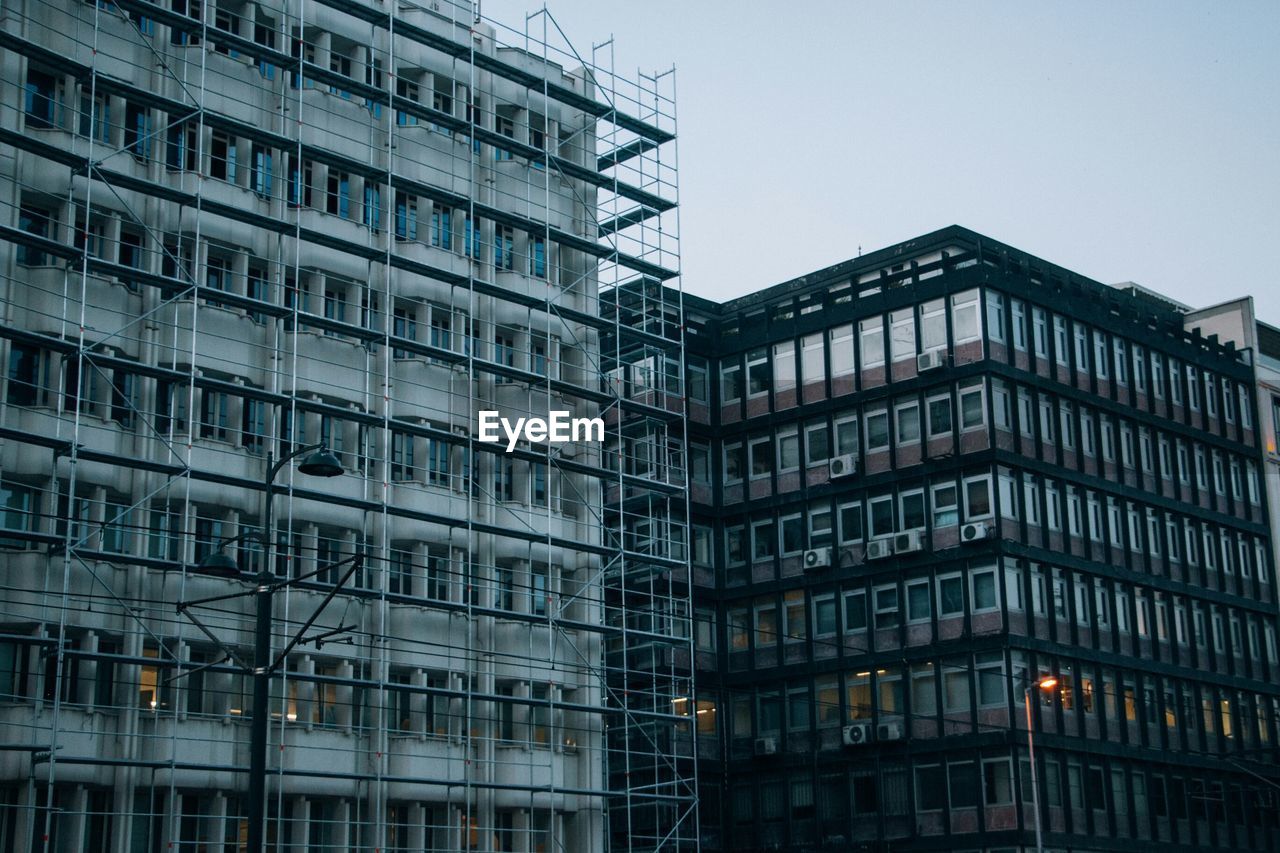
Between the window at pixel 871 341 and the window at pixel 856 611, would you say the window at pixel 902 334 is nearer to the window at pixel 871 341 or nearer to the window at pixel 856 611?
the window at pixel 871 341

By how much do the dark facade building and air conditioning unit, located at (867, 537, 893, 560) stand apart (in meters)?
0.13

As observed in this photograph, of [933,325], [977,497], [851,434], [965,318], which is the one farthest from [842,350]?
[977,497]

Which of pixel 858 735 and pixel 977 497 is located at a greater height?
pixel 977 497

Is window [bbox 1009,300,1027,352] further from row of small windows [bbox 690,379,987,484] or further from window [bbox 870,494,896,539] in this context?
window [bbox 870,494,896,539]

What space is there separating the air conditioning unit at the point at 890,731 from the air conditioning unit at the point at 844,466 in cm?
808

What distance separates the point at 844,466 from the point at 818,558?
3.05m

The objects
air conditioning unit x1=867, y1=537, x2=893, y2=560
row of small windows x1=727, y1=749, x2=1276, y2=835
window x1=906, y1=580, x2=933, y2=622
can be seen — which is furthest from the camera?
air conditioning unit x1=867, y1=537, x2=893, y2=560

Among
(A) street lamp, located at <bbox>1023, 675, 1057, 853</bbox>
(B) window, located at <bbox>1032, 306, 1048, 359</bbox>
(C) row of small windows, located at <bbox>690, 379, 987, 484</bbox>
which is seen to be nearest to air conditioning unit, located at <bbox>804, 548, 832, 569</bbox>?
(C) row of small windows, located at <bbox>690, 379, 987, 484</bbox>

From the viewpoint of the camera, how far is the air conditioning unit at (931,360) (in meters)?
54.8

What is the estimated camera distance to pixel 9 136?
36406 millimetres

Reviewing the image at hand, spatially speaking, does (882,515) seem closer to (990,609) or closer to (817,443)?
(817,443)

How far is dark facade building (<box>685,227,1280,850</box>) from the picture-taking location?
5288 centimetres

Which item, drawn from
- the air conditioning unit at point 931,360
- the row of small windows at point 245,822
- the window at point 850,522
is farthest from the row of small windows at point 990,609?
the row of small windows at point 245,822

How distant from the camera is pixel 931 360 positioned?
55.0m
